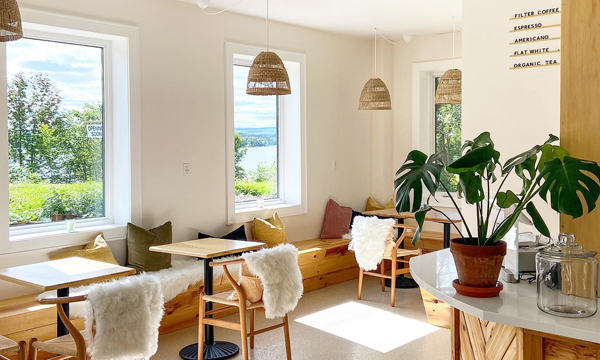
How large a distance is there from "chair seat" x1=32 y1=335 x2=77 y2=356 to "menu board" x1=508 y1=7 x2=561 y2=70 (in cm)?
296

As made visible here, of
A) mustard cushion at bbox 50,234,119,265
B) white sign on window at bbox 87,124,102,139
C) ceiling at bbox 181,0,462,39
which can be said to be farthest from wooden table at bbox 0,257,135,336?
ceiling at bbox 181,0,462,39

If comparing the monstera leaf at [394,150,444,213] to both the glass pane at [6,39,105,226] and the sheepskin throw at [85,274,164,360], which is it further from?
the glass pane at [6,39,105,226]

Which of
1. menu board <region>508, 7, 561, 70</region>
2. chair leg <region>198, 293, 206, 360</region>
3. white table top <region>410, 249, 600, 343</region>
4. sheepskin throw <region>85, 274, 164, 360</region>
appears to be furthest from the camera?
chair leg <region>198, 293, 206, 360</region>

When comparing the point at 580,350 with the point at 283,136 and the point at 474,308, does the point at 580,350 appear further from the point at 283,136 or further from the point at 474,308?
the point at 283,136

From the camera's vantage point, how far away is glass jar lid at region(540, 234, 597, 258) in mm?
1959

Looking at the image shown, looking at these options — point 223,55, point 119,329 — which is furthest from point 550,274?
point 223,55

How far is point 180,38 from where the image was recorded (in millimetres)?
5348

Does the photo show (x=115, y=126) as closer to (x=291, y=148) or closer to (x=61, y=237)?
(x=61, y=237)

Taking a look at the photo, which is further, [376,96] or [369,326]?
[376,96]

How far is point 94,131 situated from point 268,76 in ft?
5.14

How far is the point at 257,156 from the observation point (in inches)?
254

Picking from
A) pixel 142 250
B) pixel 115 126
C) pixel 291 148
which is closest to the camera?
pixel 142 250

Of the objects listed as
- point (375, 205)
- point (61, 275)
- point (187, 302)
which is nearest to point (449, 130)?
point (375, 205)

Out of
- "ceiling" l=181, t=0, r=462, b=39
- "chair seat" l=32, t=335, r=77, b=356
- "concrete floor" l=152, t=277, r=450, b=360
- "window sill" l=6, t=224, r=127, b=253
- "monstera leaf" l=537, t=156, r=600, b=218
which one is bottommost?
"concrete floor" l=152, t=277, r=450, b=360
